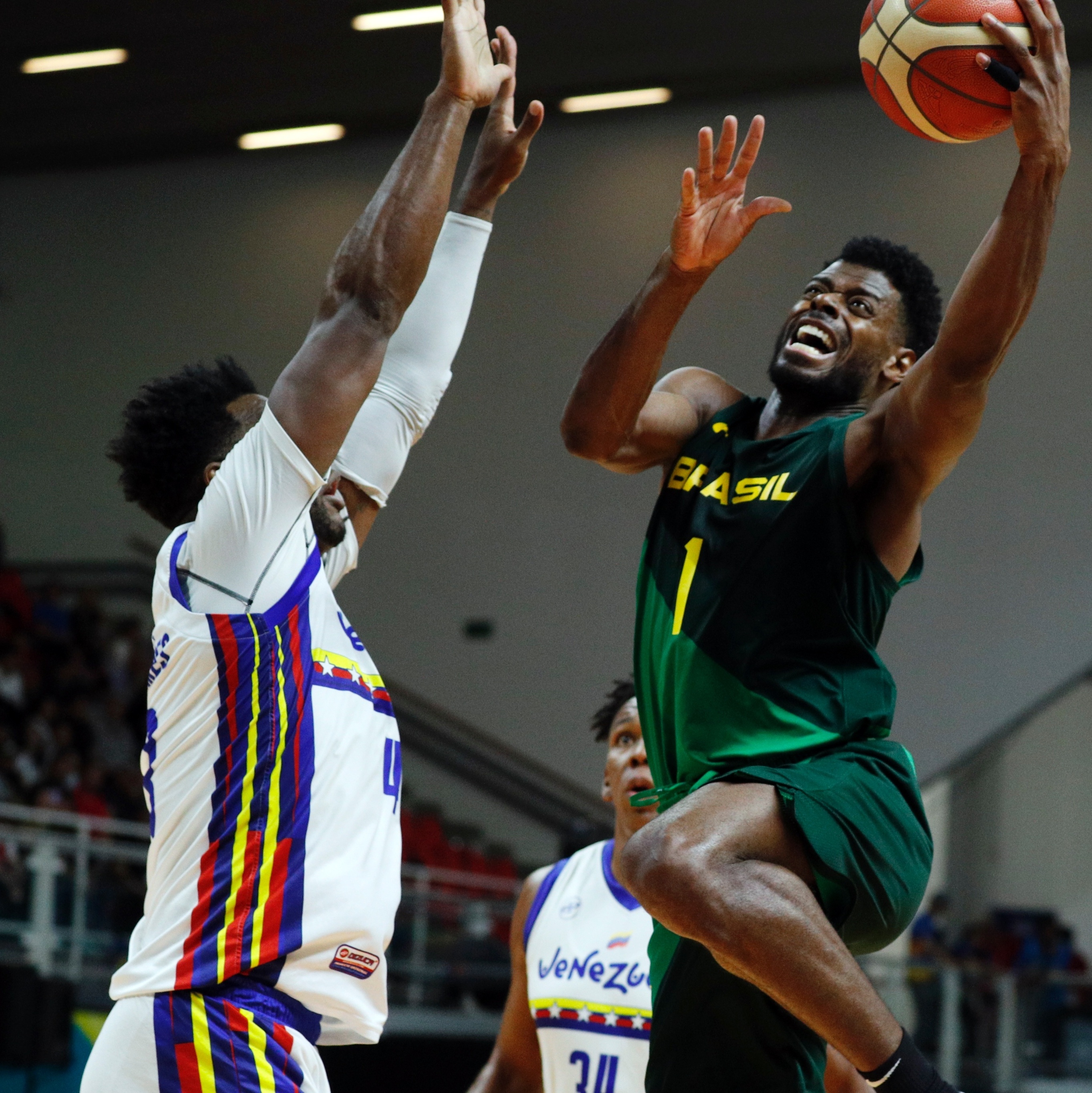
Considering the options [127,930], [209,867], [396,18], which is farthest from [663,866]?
[396,18]

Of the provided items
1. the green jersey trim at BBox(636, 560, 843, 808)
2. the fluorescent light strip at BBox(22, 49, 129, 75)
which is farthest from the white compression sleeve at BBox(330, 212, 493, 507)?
the fluorescent light strip at BBox(22, 49, 129, 75)

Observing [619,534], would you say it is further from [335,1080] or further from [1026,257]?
[1026,257]

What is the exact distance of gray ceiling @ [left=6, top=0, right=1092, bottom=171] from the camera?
44.9 ft

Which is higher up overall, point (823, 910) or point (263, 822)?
point (263, 822)

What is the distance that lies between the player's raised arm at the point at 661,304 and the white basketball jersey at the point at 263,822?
2.46ft

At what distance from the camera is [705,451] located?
3.55 meters

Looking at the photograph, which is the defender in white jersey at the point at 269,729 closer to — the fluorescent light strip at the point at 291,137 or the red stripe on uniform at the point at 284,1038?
the red stripe on uniform at the point at 284,1038

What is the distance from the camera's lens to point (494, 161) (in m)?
3.83

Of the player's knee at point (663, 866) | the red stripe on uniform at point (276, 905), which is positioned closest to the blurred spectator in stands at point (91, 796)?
the red stripe on uniform at point (276, 905)

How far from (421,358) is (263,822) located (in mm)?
1314

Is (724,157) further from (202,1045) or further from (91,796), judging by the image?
(91,796)

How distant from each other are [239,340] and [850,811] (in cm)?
1388

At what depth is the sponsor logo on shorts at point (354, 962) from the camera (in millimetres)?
2914

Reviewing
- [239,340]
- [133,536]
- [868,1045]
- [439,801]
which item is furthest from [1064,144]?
[133,536]
